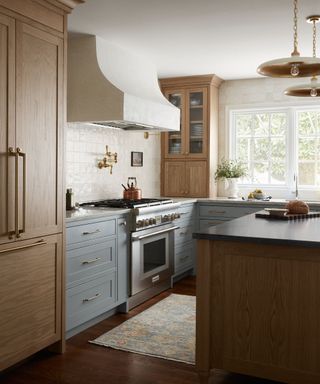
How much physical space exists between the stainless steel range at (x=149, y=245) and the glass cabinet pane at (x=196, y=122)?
1.20 metres

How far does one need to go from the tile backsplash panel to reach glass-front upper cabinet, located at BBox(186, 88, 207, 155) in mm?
463

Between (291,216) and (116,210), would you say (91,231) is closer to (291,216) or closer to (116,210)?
(116,210)

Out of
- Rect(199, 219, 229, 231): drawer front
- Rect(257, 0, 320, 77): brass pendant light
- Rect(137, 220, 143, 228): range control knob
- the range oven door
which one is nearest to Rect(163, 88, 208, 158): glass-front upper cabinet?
Rect(199, 219, 229, 231): drawer front

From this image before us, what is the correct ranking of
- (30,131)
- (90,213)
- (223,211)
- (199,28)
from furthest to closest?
(223,211) → (199,28) → (90,213) → (30,131)

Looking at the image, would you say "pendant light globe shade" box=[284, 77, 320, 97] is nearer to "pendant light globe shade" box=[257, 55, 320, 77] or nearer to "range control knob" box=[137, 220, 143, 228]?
"pendant light globe shade" box=[257, 55, 320, 77]

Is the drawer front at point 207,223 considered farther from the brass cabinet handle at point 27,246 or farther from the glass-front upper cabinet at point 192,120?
the brass cabinet handle at point 27,246

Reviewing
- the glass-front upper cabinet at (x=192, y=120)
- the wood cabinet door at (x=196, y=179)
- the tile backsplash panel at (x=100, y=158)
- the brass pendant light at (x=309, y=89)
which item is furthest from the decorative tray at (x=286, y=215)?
the glass-front upper cabinet at (x=192, y=120)

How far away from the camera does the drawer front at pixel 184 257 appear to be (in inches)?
211

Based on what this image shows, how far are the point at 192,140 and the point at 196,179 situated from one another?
19.8 inches

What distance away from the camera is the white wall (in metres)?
6.00

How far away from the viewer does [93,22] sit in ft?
12.8

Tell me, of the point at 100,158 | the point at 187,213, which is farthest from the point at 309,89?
the point at 187,213

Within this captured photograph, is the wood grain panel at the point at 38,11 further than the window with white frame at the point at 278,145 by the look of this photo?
No

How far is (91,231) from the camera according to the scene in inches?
147
